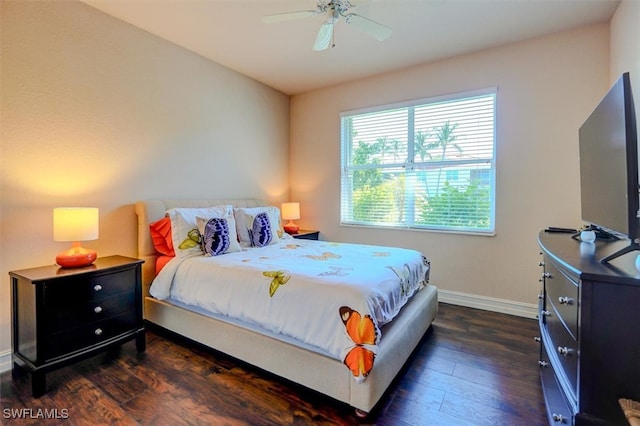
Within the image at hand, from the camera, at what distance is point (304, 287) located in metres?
1.87

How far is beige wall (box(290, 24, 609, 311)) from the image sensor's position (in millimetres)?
2877

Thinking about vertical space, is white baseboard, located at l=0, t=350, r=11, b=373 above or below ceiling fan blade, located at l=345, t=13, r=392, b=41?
below

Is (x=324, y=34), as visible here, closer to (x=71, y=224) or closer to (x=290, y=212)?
(x=71, y=224)

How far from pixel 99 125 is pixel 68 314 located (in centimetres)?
159

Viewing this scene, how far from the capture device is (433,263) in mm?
3646

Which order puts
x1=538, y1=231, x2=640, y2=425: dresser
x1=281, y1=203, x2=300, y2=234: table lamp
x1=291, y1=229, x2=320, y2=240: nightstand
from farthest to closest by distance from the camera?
x1=281, y1=203, x2=300, y2=234: table lamp → x1=291, y1=229, x2=320, y2=240: nightstand → x1=538, y1=231, x2=640, y2=425: dresser

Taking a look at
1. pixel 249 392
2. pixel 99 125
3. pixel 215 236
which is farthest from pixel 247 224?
pixel 249 392

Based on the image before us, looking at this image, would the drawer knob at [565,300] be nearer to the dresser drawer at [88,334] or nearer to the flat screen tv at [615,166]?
the flat screen tv at [615,166]

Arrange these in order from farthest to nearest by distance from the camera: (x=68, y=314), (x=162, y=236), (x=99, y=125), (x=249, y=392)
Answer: (x=162, y=236)
(x=99, y=125)
(x=68, y=314)
(x=249, y=392)

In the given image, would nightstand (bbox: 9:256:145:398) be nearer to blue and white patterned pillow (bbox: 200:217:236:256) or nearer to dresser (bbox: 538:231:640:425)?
A: blue and white patterned pillow (bbox: 200:217:236:256)

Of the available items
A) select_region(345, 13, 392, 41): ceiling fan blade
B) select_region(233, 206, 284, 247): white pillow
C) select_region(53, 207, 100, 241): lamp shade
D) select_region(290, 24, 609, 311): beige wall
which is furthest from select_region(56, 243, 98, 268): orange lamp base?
select_region(290, 24, 609, 311): beige wall

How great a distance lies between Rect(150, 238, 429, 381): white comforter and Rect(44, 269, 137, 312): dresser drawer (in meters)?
0.31

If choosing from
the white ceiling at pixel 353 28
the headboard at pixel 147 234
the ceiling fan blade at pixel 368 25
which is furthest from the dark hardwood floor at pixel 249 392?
the white ceiling at pixel 353 28

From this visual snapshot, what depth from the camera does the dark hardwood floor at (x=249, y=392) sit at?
1.66 metres
